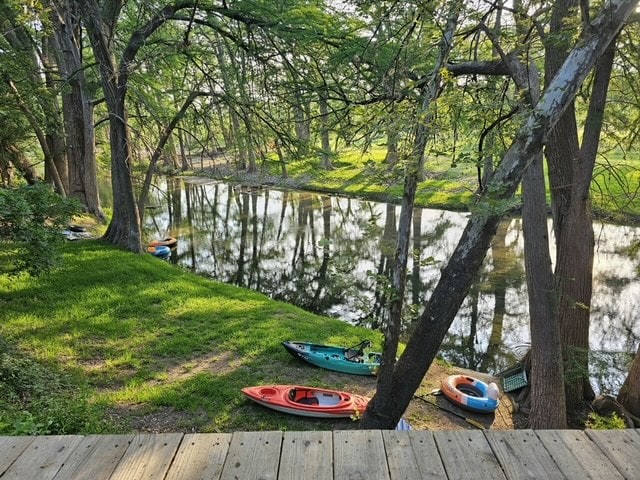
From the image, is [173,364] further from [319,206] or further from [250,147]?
[319,206]

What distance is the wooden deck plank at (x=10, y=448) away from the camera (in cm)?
182

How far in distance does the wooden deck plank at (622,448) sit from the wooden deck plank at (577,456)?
0.03 meters

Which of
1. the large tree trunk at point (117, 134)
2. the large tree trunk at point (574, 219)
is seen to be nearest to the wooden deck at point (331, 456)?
the large tree trunk at point (574, 219)

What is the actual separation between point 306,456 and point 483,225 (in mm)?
2123

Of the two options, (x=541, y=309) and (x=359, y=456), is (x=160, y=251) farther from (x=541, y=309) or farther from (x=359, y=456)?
(x=359, y=456)

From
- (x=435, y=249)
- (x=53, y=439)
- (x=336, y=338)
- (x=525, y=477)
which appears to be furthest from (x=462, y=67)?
(x=435, y=249)

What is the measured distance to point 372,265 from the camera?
43.5 ft

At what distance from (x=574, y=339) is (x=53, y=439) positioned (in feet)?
21.6

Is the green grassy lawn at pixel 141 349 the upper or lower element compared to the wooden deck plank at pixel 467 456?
lower

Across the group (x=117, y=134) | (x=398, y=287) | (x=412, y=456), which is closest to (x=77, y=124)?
(x=117, y=134)

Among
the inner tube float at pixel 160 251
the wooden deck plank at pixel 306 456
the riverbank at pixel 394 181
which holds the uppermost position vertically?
the riverbank at pixel 394 181

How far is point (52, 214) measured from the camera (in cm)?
618

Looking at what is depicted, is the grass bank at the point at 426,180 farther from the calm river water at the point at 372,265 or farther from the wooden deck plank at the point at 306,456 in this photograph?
the wooden deck plank at the point at 306,456

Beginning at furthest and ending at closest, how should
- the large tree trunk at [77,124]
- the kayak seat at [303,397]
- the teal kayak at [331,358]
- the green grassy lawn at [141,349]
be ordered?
the large tree trunk at [77,124] < the teal kayak at [331,358] < the kayak seat at [303,397] < the green grassy lawn at [141,349]
